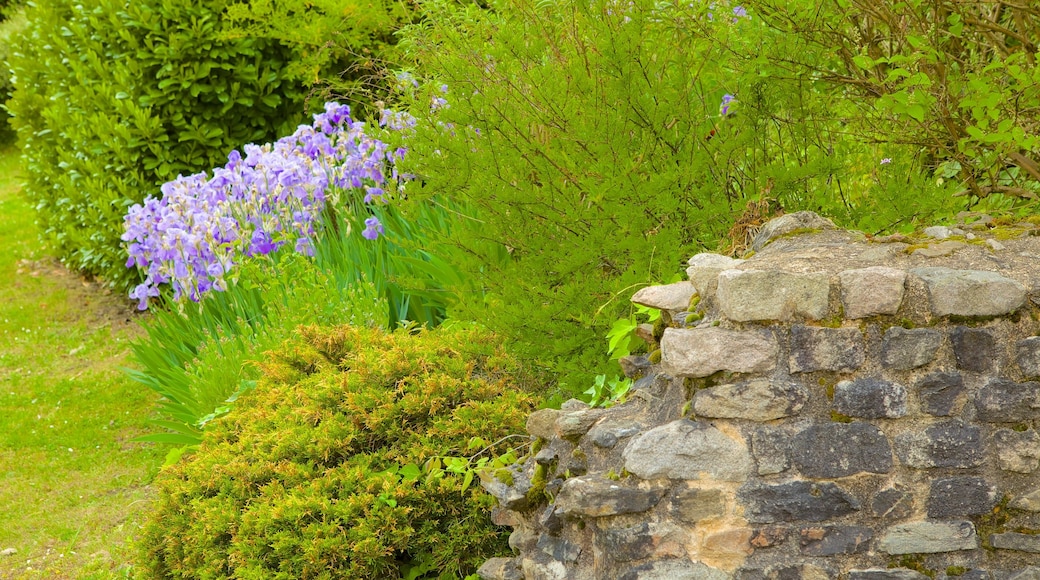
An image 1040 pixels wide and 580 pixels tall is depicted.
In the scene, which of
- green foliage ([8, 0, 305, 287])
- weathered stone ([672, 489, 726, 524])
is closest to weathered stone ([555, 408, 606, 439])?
weathered stone ([672, 489, 726, 524])

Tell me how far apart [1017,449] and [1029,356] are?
0.23 m

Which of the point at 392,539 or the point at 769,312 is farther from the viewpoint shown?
the point at 392,539

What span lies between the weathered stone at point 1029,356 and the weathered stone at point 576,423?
1.10 m

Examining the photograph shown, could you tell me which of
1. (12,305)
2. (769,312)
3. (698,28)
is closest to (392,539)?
(769,312)

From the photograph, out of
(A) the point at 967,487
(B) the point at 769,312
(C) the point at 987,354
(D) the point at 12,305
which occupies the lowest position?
(A) the point at 967,487

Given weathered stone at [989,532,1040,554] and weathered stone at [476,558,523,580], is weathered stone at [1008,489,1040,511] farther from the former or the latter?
weathered stone at [476,558,523,580]

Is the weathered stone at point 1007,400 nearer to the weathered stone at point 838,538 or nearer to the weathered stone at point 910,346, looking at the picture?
the weathered stone at point 910,346

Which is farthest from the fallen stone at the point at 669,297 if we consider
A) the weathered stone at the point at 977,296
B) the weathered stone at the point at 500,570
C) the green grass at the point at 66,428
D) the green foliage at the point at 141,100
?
the green foliage at the point at 141,100

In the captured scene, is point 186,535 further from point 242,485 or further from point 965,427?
point 965,427

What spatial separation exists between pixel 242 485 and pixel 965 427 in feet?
7.49

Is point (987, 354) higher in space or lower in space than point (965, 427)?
higher

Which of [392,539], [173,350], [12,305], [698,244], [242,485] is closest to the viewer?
[392,539]

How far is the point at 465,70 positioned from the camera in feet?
12.2

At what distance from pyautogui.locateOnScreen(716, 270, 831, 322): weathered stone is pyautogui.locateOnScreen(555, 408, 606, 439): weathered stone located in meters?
0.58
